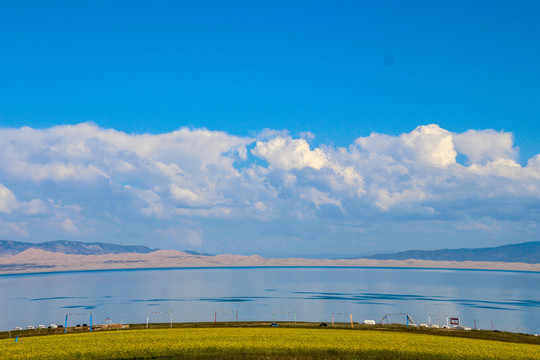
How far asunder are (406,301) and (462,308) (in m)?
22.8

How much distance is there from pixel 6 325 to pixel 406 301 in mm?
126238

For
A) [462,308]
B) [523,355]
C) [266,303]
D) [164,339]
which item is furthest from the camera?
[266,303]

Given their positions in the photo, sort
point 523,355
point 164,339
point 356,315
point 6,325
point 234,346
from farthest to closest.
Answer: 1. point 356,315
2. point 6,325
3. point 164,339
4. point 234,346
5. point 523,355

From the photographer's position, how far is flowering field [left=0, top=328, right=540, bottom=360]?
141 ft

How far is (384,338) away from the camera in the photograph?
51562mm

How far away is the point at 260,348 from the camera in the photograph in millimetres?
45438

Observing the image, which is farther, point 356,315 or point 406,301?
point 406,301

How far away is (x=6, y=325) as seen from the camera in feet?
339

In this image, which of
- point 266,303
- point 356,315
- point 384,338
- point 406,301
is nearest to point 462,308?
point 406,301

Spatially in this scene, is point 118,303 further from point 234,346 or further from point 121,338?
point 234,346

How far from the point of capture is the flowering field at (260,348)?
1697 inches

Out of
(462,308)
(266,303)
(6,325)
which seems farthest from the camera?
(266,303)

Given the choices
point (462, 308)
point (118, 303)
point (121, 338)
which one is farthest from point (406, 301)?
point (121, 338)

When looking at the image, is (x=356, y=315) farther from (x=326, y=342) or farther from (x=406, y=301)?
(x=326, y=342)
